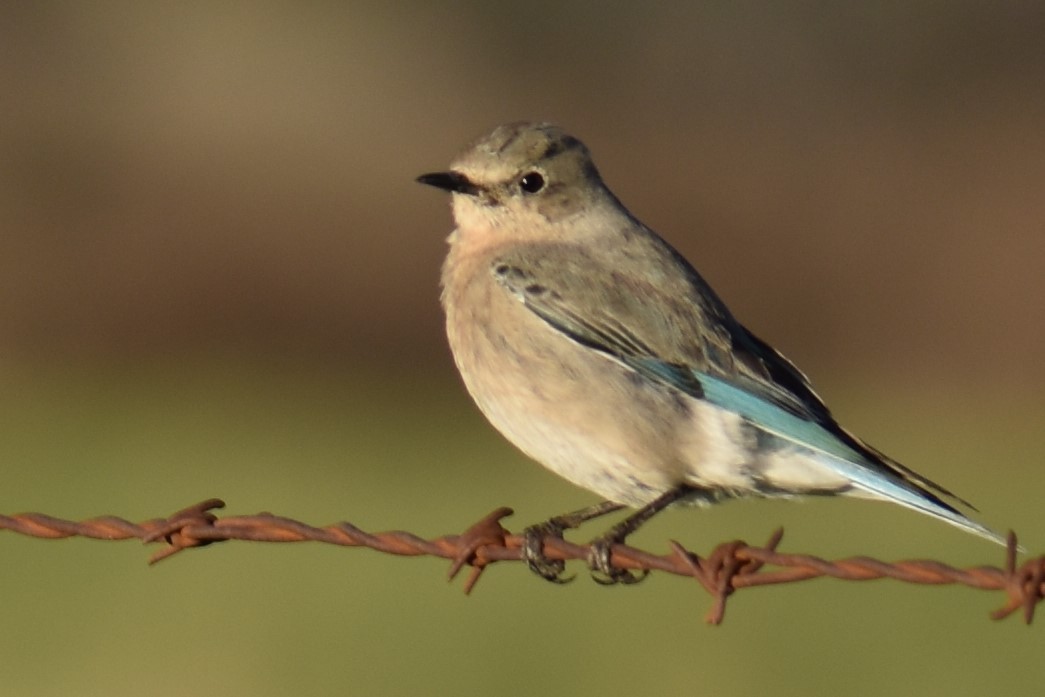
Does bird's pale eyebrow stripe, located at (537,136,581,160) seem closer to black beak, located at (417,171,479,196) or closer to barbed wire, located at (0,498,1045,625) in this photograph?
black beak, located at (417,171,479,196)

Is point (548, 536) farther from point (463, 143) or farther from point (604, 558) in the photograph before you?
point (463, 143)

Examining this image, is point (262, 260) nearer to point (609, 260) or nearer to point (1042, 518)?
point (1042, 518)

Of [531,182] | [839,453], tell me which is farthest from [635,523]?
[531,182]

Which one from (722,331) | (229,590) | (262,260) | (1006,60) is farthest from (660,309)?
(1006,60)

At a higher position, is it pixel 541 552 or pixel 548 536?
pixel 548 536

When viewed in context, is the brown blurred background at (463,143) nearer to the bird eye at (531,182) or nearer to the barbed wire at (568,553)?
the bird eye at (531,182)
